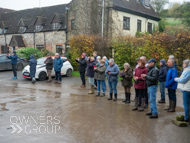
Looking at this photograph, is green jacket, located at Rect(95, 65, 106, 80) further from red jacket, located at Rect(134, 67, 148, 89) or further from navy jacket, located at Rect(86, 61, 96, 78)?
red jacket, located at Rect(134, 67, 148, 89)

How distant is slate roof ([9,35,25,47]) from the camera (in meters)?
33.1

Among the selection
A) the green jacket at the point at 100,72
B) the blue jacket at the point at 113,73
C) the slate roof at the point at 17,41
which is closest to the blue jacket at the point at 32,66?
the green jacket at the point at 100,72

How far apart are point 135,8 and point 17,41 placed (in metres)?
17.8

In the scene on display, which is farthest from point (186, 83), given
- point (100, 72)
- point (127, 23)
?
point (127, 23)

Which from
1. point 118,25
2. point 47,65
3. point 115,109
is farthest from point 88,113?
point 118,25

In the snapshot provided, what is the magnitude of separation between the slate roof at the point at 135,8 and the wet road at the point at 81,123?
61.3ft

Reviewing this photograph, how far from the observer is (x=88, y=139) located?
5.16 meters

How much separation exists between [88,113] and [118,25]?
19976 mm

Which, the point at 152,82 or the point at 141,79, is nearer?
the point at 152,82

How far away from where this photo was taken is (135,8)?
2861 centimetres

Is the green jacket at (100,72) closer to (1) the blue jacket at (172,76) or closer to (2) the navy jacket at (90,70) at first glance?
(2) the navy jacket at (90,70)

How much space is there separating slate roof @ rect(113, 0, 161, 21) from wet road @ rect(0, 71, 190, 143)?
61.3 feet

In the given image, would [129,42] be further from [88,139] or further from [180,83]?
[88,139]

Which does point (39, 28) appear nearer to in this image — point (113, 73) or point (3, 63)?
point (3, 63)
